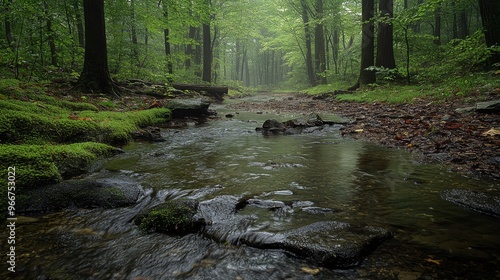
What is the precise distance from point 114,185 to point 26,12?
7.42 meters

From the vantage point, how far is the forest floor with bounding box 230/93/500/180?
11.0 feet

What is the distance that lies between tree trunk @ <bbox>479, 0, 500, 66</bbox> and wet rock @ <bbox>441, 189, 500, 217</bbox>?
8065 mm

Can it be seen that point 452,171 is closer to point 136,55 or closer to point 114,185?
point 114,185

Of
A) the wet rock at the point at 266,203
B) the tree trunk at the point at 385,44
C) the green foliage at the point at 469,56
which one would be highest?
the tree trunk at the point at 385,44

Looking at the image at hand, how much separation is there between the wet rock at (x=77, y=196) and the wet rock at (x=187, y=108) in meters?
6.16

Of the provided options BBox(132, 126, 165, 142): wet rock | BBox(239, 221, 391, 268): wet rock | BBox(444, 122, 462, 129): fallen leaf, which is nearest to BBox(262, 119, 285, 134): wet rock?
BBox(132, 126, 165, 142): wet rock

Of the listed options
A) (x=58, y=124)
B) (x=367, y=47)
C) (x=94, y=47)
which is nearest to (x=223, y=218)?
(x=58, y=124)

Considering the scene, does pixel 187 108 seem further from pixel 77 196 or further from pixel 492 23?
pixel 492 23

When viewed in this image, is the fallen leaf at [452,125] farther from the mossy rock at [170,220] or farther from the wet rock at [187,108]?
the wet rock at [187,108]

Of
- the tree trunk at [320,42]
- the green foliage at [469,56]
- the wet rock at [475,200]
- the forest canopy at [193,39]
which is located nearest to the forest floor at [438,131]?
the wet rock at [475,200]

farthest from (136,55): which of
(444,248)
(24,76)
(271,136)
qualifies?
(444,248)

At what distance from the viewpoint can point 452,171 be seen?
3.16m

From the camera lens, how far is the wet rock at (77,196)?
2438 millimetres

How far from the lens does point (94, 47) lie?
24.3 feet
